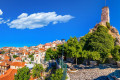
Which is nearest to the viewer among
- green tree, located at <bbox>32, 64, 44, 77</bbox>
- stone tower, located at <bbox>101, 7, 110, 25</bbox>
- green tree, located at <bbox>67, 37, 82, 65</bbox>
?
green tree, located at <bbox>67, 37, 82, 65</bbox>

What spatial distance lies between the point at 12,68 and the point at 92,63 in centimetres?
2861

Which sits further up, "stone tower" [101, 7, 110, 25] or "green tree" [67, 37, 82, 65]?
"stone tower" [101, 7, 110, 25]

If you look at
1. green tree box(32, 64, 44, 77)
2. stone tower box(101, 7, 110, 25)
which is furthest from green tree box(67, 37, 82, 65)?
stone tower box(101, 7, 110, 25)

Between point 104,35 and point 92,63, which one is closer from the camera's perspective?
point 92,63

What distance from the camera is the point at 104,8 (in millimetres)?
Answer: 39406

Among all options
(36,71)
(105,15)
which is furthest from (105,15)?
(36,71)

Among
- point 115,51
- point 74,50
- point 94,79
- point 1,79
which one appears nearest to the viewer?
point 94,79

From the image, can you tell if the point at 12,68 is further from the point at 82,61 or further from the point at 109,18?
the point at 109,18

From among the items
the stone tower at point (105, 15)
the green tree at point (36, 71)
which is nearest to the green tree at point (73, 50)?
the green tree at point (36, 71)

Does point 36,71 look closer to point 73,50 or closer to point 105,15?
point 73,50

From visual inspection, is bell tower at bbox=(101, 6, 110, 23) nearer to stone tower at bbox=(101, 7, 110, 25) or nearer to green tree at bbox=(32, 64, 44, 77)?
stone tower at bbox=(101, 7, 110, 25)

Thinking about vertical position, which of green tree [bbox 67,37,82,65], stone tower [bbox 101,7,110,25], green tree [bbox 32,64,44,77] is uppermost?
stone tower [bbox 101,7,110,25]

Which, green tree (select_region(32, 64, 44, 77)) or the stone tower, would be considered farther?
the stone tower

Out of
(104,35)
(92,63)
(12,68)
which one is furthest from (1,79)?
(104,35)
